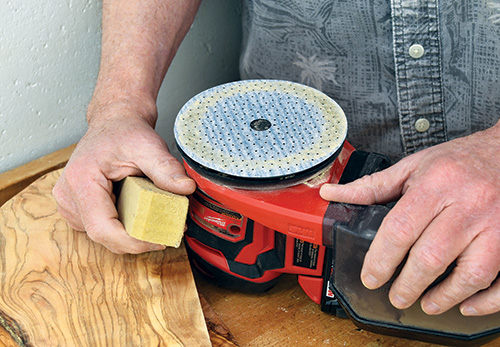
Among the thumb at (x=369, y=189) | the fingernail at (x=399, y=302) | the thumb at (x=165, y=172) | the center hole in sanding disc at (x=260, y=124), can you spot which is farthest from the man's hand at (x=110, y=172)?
the fingernail at (x=399, y=302)

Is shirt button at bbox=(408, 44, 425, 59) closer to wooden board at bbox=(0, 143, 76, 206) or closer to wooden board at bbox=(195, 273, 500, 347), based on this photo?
wooden board at bbox=(195, 273, 500, 347)

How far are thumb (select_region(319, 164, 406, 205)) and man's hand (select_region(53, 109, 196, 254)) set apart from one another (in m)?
0.23

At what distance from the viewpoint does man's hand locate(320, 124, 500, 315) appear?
2.00 feet

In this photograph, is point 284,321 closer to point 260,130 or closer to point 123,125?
point 260,130

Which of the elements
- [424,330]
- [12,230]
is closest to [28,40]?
[12,230]

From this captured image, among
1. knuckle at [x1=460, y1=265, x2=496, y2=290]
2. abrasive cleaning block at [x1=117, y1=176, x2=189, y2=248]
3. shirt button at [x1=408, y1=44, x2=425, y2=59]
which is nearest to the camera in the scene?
knuckle at [x1=460, y1=265, x2=496, y2=290]

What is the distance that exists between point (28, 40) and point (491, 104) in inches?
32.2

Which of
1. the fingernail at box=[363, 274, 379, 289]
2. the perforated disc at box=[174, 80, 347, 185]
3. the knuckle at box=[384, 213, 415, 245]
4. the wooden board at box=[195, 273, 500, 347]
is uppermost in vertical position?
the perforated disc at box=[174, 80, 347, 185]

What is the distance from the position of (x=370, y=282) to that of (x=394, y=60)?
0.41 m

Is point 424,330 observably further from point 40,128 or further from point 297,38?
point 40,128

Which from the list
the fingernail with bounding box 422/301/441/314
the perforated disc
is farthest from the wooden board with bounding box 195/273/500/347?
the perforated disc

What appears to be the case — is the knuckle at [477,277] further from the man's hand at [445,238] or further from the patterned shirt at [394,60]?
the patterned shirt at [394,60]

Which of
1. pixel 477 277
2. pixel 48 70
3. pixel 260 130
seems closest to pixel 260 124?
pixel 260 130

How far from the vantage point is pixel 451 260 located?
62 cm
